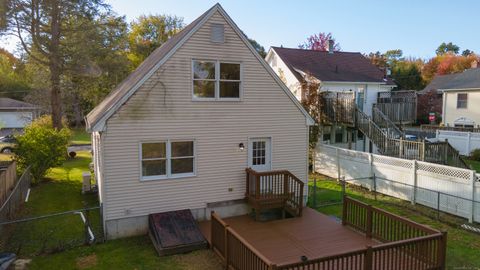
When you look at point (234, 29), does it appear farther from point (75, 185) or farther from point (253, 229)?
point (75, 185)

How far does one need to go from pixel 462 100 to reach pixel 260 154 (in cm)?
2672

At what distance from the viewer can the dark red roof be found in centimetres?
2435

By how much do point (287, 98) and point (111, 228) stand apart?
24.9ft

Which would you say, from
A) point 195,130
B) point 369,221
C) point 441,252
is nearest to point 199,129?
point 195,130

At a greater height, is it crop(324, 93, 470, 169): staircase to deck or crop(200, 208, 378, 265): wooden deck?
crop(324, 93, 470, 169): staircase to deck

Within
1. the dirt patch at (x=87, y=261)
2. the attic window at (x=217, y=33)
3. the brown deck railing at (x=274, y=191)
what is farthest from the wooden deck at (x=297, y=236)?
the attic window at (x=217, y=33)

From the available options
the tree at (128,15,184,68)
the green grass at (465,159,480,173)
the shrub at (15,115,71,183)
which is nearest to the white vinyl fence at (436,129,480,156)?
the green grass at (465,159,480,173)

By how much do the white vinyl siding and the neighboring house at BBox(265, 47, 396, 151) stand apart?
9688mm

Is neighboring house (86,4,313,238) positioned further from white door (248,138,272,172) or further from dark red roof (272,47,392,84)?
dark red roof (272,47,392,84)

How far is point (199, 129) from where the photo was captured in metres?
11.8

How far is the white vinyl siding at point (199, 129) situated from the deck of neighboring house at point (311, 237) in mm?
1055

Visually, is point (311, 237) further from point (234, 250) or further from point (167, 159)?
point (167, 159)

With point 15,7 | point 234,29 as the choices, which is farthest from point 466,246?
point 15,7

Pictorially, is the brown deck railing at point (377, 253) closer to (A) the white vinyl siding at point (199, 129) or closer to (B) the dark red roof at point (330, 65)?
(A) the white vinyl siding at point (199, 129)
